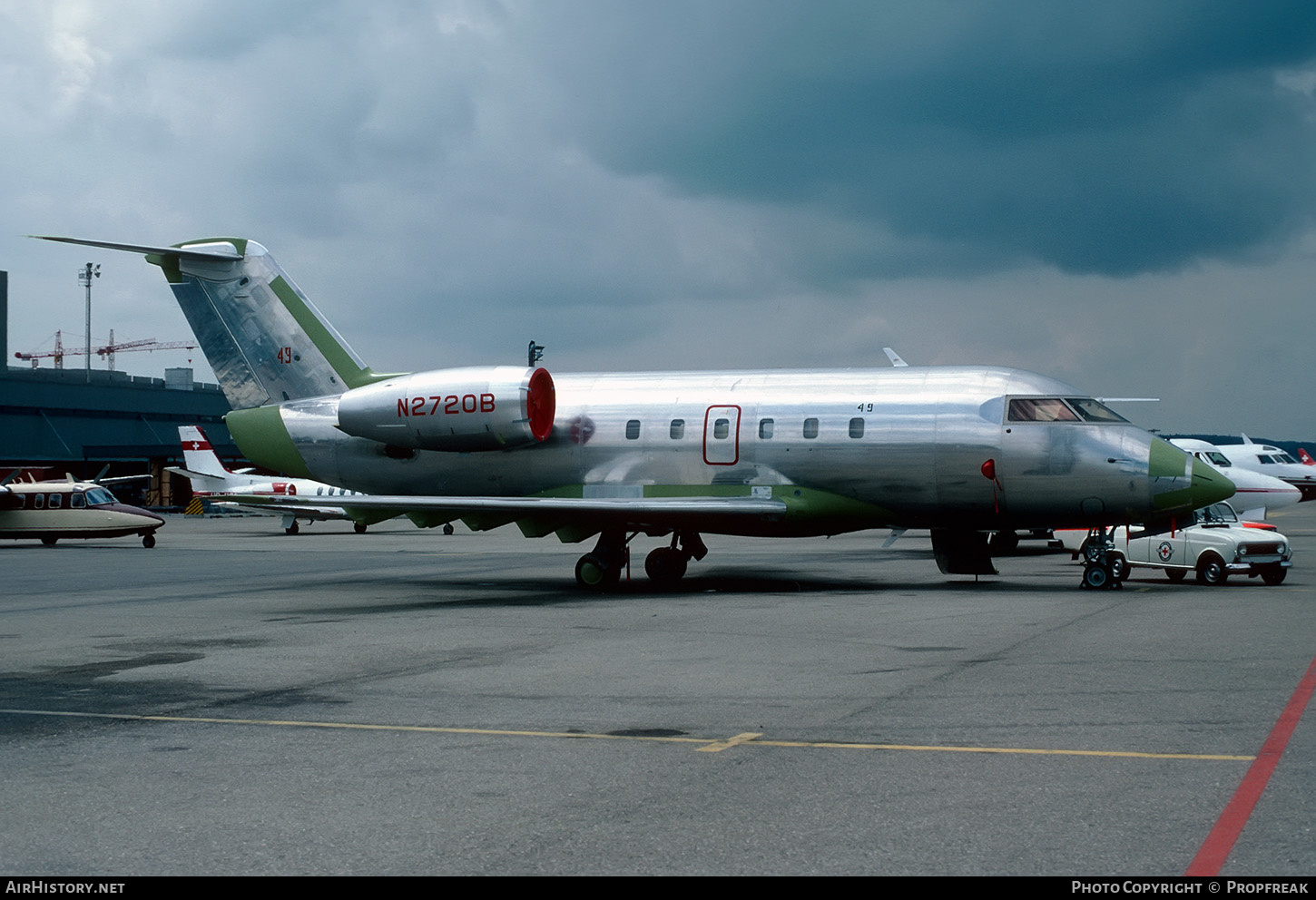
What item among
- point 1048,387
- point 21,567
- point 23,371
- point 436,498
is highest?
point 23,371

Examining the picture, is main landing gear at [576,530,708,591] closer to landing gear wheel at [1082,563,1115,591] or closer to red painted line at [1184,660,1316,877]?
landing gear wheel at [1082,563,1115,591]

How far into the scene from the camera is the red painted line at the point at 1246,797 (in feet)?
17.8

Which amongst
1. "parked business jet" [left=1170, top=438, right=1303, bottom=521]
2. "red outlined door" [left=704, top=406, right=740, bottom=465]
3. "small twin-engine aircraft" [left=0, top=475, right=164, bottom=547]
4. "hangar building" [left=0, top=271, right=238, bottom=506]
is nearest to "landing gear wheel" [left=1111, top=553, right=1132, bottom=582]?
"red outlined door" [left=704, top=406, right=740, bottom=465]

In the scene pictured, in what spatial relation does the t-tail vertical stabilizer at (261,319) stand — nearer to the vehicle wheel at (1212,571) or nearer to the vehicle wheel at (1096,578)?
the vehicle wheel at (1096,578)

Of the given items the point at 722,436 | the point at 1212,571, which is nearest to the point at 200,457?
the point at 722,436

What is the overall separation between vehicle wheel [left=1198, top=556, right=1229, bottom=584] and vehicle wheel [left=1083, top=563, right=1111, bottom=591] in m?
3.10

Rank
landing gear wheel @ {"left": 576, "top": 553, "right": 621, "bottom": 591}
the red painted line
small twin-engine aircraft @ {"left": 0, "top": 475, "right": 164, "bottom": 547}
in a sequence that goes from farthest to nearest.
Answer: small twin-engine aircraft @ {"left": 0, "top": 475, "right": 164, "bottom": 547} → landing gear wheel @ {"left": 576, "top": 553, "right": 621, "bottom": 591} → the red painted line

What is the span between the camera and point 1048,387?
20.3m

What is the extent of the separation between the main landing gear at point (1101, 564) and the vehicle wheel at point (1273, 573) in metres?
3.01

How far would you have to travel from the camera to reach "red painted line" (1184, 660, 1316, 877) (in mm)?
5426

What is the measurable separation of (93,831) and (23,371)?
99.6 meters

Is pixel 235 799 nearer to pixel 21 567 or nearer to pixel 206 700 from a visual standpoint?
pixel 206 700

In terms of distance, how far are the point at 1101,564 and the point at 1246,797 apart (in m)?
14.6
